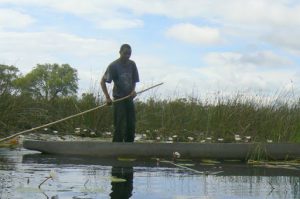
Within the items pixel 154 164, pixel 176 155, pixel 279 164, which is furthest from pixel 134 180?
pixel 279 164

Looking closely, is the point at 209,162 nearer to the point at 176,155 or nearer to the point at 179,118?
the point at 176,155

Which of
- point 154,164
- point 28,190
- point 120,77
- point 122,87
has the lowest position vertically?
point 28,190

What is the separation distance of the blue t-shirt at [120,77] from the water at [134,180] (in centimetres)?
147

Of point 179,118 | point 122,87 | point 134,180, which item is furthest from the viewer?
point 179,118

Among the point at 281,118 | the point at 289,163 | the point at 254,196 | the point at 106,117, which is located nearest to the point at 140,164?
the point at 289,163

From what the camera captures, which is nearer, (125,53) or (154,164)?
(154,164)

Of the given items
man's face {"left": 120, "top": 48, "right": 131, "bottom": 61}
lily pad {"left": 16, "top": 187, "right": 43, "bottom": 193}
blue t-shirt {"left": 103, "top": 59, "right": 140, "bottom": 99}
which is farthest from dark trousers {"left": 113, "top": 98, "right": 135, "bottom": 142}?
lily pad {"left": 16, "top": 187, "right": 43, "bottom": 193}

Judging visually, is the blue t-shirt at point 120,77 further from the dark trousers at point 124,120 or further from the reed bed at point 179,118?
the reed bed at point 179,118

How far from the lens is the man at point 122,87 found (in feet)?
33.8

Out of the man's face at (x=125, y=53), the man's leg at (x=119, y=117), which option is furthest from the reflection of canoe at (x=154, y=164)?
the man's face at (x=125, y=53)

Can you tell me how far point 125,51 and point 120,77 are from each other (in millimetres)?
501

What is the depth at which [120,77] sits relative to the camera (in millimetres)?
10352

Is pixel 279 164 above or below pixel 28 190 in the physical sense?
above

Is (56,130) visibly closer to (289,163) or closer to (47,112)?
(47,112)
